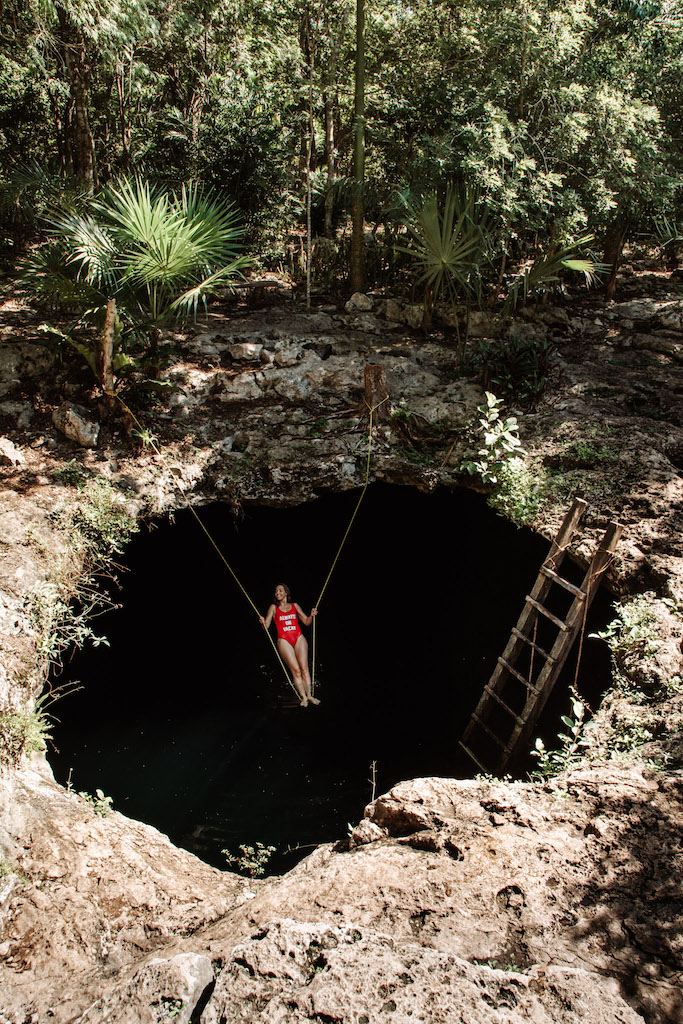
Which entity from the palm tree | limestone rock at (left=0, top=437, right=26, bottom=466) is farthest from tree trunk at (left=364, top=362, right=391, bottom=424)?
limestone rock at (left=0, top=437, right=26, bottom=466)

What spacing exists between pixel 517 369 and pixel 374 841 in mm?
6035

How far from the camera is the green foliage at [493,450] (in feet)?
21.1

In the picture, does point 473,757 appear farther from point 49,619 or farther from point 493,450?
point 49,619

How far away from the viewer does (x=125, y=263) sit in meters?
6.79

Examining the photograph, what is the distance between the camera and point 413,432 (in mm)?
7199

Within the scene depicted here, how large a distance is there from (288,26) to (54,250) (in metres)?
8.07

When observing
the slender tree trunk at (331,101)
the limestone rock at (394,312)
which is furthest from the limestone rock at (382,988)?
the slender tree trunk at (331,101)

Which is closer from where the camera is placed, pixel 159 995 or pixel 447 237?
pixel 159 995

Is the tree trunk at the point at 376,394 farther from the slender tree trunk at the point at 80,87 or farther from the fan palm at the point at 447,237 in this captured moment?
the slender tree trunk at the point at 80,87

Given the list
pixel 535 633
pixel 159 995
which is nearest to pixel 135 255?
pixel 535 633

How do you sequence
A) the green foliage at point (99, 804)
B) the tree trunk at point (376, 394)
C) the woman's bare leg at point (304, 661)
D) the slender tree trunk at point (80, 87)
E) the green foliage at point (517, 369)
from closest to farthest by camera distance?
1. the green foliage at point (99, 804)
2. the woman's bare leg at point (304, 661)
3. the tree trunk at point (376, 394)
4. the green foliage at point (517, 369)
5. the slender tree trunk at point (80, 87)

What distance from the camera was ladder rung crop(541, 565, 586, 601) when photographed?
4939 millimetres

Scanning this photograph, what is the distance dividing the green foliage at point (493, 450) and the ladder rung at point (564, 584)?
1.46 m

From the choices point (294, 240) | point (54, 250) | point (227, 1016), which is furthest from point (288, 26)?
point (227, 1016)
